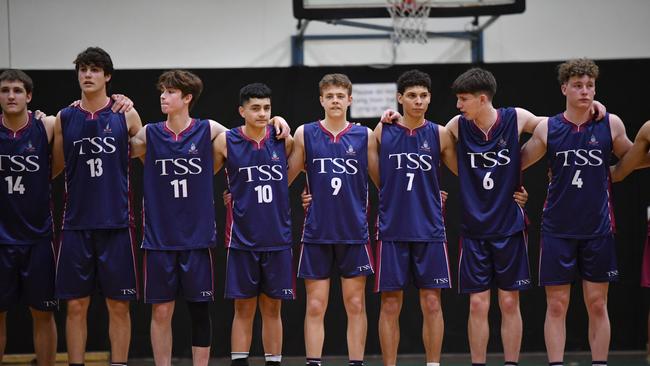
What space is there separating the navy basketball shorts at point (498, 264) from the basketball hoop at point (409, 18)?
2734mm

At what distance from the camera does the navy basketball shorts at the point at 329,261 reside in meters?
5.39

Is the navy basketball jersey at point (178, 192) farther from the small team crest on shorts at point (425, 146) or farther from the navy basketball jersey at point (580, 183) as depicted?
the navy basketball jersey at point (580, 183)

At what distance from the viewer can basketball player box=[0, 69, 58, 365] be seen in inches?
209

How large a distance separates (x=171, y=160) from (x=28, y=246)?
120 centimetres

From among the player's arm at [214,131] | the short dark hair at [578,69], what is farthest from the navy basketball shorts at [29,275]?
the short dark hair at [578,69]

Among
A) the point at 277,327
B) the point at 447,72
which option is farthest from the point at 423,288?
the point at 447,72

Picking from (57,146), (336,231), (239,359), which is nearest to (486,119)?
(336,231)

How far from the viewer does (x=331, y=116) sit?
5570mm

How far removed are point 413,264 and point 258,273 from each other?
1.14 metres

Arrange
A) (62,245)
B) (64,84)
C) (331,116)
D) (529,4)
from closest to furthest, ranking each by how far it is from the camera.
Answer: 1. (62,245)
2. (331,116)
3. (64,84)
4. (529,4)

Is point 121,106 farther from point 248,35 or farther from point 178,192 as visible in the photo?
point 248,35

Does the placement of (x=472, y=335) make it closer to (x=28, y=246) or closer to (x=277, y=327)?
(x=277, y=327)

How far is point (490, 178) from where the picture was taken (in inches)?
213

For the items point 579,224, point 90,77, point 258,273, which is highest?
point 90,77
